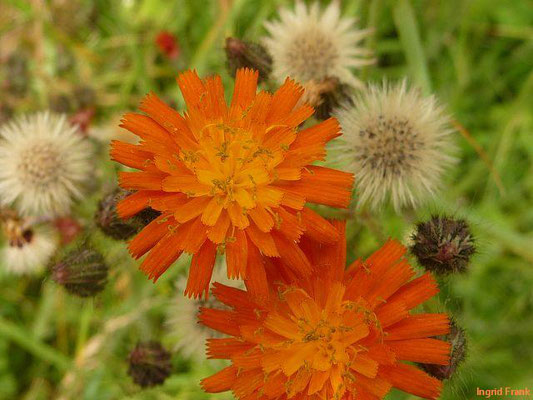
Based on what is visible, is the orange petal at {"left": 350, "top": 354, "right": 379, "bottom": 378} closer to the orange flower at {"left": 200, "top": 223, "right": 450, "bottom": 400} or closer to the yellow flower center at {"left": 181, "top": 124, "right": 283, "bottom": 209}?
the orange flower at {"left": 200, "top": 223, "right": 450, "bottom": 400}

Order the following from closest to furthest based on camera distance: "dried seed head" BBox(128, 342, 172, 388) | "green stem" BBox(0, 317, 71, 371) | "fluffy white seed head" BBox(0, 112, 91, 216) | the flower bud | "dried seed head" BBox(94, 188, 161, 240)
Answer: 1. "dried seed head" BBox(94, 188, 161, 240)
2. the flower bud
3. "dried seed head" BBox(128, 342, 172, 388)
4. "fluffy white seed head" BBox(0, 112, 91, 216)
5. "green stem" BBox(0, 317, 71, 371)

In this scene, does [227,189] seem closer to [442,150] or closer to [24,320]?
[442,150]

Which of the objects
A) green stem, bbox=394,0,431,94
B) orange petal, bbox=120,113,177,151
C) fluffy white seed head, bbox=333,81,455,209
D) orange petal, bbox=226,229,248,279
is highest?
green stem, bbox=394,0,431,94

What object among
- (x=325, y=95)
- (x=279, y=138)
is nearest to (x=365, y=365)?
(x=279, y=138)

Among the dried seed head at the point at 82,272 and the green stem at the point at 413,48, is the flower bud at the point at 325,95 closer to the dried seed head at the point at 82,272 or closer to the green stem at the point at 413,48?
the green stem at the point at 413,48

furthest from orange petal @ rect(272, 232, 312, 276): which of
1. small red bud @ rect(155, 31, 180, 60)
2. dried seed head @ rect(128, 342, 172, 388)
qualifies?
small red bud @ rect(155, 31, 180, 60)

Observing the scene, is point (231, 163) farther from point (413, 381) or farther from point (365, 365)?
point (413, 381)

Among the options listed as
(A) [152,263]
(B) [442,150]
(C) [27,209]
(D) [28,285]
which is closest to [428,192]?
(B) [442,150]

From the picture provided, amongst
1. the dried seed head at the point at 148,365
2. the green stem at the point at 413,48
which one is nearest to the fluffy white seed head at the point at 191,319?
the dried seed head at the point at 148,365
